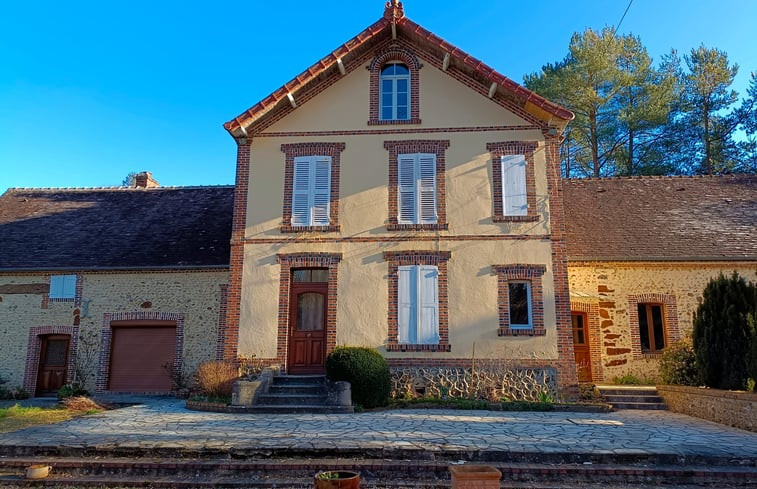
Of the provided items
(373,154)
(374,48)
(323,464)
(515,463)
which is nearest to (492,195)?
(373,154)

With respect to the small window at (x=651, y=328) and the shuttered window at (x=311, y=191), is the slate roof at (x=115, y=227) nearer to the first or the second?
the shuttered window at (x=311, y=191)

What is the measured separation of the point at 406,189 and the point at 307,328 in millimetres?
4150

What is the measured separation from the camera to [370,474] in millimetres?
6383

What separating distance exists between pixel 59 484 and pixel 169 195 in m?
13.0

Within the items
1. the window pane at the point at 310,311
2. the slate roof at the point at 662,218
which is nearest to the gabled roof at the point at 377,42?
the slate roof at the point at 662,218

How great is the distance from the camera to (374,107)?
13.3 m

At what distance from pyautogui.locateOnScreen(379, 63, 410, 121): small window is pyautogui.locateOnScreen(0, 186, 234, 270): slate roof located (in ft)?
19.4

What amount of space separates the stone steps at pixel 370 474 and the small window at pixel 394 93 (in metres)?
9.01

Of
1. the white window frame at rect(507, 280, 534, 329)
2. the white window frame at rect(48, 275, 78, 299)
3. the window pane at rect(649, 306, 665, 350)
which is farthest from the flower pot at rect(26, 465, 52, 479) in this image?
the window pane at rect(649, 306, 665, 350)

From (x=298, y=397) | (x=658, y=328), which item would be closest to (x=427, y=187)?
(x=298, y=397)

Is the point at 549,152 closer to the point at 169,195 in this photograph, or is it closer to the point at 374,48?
the point at 374,48

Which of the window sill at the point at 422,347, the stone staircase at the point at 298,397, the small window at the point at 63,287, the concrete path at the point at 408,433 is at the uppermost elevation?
the small window at the point at 63,287

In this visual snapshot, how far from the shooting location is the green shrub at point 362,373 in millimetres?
10648

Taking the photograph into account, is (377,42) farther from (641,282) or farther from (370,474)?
(370,474)
